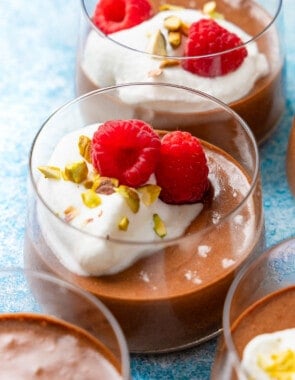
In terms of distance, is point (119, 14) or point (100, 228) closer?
point (100, 228)

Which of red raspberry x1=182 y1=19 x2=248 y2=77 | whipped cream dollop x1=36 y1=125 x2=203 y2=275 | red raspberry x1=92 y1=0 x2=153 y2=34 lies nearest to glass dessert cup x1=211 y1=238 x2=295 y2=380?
whipped cream dollop x1=36 y1=125 x2=203 y2=275

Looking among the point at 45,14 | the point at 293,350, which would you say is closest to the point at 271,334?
the point at 293,350

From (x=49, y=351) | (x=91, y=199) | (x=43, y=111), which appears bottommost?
(x=43, y=111)

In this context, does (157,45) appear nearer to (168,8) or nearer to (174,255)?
(168,8)

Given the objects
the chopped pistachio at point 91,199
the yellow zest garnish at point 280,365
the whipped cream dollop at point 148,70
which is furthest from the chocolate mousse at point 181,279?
the whipped cream dollop at point 148,70

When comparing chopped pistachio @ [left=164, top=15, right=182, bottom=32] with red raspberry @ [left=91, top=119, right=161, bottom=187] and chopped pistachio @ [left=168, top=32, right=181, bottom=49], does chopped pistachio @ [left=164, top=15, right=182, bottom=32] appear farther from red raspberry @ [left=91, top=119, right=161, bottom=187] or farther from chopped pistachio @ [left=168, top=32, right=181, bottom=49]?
red raspberry @ [left=91, top=119, right=161, bottom=187]

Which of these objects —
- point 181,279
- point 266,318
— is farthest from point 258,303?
point 181,279
